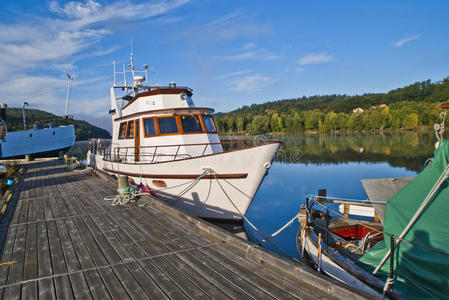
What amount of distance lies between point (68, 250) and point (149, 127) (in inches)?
252

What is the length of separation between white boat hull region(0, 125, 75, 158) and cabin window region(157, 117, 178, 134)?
2435 centimetres

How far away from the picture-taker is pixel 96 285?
300 centimetres

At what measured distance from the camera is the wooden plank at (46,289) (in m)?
2.81

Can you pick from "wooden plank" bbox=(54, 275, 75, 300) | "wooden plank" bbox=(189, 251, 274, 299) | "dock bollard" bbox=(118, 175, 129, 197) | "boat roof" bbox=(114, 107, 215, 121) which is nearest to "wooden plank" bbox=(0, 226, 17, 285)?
"wooden plank" bbox=(54, 275, 75, 300)

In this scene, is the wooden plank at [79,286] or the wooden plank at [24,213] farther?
the wooden plank at [24,213]

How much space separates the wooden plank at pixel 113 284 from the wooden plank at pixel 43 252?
700 mm

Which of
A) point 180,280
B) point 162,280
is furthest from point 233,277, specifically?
point 162,280

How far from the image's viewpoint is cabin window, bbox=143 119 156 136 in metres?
9.86

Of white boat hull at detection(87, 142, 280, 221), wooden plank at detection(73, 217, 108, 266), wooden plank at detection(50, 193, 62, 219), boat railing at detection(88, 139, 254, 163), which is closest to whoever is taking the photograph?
wooden plank at detection(73, 217, 108, 266)

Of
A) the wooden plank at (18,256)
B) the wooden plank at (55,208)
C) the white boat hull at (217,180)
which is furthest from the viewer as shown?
the white boat hull at (217,180)

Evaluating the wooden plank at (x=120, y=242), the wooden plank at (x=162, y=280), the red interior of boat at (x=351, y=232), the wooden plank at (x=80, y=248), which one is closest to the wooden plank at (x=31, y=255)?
the wooden plank at (x=80, y=248)

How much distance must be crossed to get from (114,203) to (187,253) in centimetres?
372

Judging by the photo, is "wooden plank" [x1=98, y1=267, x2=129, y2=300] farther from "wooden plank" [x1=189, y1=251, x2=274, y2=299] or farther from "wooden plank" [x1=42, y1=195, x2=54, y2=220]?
"wooden plank" [x1=42, y1=195, x2=54, y2=220]

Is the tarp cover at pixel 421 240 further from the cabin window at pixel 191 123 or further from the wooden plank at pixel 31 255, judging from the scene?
the cabin window at pixel 191 123
